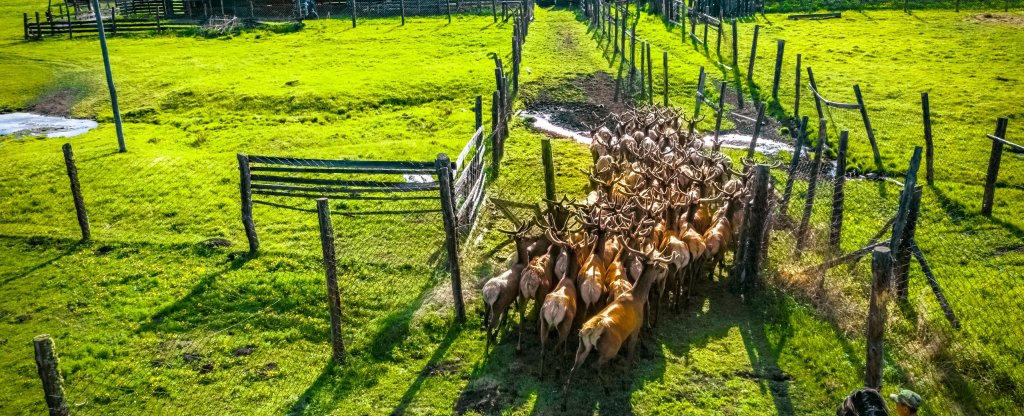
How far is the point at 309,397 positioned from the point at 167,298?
12.9ft

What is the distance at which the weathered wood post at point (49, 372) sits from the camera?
6367 millimetres

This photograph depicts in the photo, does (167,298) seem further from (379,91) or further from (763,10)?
(763,10)

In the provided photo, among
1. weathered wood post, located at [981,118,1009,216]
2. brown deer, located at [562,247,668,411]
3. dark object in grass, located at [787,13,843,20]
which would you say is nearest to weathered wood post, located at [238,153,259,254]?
brown deer, located at [562,247,668,411]

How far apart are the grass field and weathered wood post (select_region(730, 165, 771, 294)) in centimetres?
41

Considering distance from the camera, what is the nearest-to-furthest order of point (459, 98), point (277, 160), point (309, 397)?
point (309, 397) < point (277, 160) < point (459, 98)

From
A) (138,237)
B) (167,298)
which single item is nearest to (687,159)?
(167,298)

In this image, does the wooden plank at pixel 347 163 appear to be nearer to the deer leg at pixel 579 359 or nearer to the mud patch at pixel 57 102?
the deer leg at pixel 579 359

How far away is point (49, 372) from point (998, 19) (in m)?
41.6

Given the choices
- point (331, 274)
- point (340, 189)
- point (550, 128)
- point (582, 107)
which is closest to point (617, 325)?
point (331, 274)

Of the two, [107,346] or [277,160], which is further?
[277,160]

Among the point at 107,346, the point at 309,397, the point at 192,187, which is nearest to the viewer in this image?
the point at 309,397

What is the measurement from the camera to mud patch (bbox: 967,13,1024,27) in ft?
113

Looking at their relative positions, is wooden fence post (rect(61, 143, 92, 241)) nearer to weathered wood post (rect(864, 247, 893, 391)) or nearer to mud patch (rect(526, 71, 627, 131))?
mud patch (rect(526, 71, 627, 131))

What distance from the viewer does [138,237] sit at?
45.3 ft
